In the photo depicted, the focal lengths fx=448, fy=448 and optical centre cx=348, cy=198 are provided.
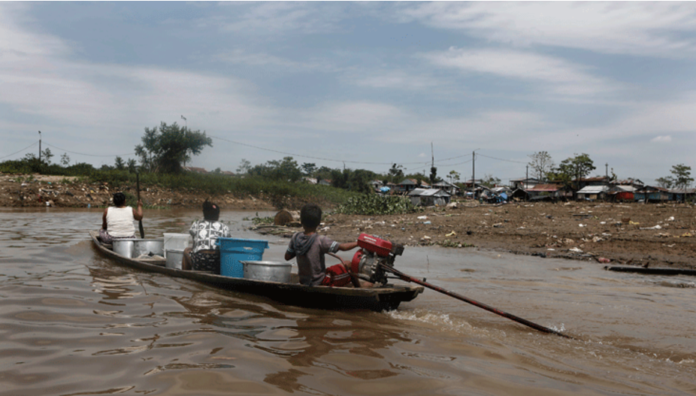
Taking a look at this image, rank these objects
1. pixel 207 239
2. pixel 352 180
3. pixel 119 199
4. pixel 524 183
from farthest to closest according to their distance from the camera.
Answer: pixel 524 183 < pixel 352 180 < pixel 119 199 < pixel 207 239

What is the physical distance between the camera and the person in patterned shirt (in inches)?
234

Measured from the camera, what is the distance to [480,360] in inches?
143

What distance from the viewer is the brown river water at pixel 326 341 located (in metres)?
3.04

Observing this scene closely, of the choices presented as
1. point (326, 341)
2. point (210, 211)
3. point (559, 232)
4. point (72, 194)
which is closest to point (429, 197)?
point (72, 194)

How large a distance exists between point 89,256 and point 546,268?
8.87m

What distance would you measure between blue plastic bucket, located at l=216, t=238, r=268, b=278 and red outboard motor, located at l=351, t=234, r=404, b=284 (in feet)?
4.25

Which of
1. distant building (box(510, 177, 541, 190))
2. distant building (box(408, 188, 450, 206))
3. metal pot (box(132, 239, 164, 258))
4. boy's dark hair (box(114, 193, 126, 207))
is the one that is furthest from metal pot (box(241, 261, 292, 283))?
distant building (box(510, 177, 541, 190))

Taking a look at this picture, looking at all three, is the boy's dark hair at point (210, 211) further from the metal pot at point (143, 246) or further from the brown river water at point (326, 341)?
the metal pot at point (143, 246)

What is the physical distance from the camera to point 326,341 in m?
3.99

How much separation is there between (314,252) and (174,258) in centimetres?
295

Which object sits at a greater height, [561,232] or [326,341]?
[561,232]

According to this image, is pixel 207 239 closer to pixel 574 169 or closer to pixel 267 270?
pixel 267 270

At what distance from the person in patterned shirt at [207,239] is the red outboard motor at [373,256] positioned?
82.8 inches

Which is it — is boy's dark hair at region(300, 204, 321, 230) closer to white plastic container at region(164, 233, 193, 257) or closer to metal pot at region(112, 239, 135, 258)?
white plastic container at region(164, 233, 193, 257)
